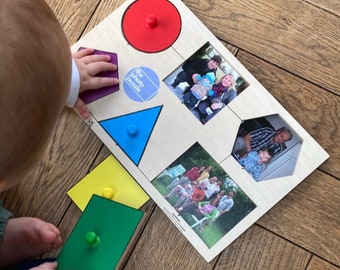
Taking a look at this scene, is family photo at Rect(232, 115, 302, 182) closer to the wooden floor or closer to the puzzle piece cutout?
the wooden floor

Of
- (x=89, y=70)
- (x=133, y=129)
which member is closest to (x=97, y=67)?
(x=89, y=70)

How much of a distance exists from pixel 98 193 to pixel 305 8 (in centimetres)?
45

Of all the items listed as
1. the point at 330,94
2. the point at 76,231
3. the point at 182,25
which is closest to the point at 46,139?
the point at 76,231

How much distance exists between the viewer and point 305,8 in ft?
2.87

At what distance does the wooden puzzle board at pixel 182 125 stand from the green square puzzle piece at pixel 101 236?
0.19 feet

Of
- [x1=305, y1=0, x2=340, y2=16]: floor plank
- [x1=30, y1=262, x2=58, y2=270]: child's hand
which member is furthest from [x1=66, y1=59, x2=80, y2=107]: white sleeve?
[x1=305, y1=0, x2=340, y2=16]: floor plank

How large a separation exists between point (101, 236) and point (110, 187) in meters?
0.08

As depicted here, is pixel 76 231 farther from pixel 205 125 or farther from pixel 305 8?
pixel 305 8

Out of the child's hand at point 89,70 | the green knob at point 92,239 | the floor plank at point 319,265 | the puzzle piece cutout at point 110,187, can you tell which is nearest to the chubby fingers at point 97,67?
the child's hand at point 89,70

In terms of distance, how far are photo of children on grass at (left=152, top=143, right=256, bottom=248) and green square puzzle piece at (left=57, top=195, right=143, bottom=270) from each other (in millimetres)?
72

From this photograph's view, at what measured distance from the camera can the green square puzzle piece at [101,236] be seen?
2.57 ft

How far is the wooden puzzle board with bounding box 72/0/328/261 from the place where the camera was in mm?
820

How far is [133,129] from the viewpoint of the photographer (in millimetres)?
834

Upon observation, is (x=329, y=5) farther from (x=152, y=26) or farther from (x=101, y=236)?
(x=101, y=236)
